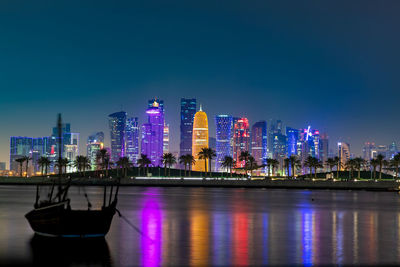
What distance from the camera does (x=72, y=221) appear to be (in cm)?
4022

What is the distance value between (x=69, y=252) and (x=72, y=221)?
12.1 feet

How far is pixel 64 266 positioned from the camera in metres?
32.6

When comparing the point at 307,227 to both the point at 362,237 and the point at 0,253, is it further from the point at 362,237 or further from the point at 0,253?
the point at 0,253

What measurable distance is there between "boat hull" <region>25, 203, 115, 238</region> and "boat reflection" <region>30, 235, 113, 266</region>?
21.4 inches

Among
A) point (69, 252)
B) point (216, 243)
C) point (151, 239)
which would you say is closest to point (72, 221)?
point (69, 252)

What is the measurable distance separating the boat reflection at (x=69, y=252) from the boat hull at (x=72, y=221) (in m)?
0.54

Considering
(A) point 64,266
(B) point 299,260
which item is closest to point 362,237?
(B) point 299,260

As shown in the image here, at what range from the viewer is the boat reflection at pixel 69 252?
3381 centimetres

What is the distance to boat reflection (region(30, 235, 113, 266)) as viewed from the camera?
33.8m

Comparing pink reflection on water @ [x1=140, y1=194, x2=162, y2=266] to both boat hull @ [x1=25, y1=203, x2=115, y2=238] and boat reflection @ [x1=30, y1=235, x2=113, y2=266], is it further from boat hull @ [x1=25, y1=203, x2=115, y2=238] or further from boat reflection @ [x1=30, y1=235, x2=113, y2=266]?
boat hull @ [x1=25, y1=203, x2=115, y2=238]

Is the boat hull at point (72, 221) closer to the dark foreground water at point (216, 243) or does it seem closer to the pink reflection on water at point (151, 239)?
the dark foreground water at point (216, 243)

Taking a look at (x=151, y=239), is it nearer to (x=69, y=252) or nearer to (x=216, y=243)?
(x=216, y=243)

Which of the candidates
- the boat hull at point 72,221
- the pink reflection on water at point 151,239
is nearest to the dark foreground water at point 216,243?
the pink reflection on water at point 151,239

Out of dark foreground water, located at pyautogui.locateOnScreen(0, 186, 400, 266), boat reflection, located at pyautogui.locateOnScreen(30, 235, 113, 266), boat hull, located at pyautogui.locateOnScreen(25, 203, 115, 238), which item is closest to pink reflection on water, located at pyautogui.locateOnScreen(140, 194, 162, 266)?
dark foreground water, located at pyautogui.locateOnScreen(0, 186, 400, 266)
